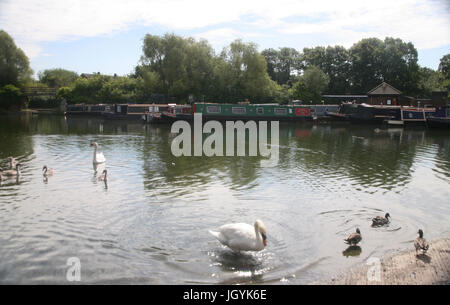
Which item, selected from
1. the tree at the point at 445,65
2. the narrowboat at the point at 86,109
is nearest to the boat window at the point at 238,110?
the narrowboat at the point at 86,109

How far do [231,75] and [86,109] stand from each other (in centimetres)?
2574

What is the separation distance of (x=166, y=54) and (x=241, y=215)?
4944cm

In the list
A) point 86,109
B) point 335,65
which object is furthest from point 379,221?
point 335,65

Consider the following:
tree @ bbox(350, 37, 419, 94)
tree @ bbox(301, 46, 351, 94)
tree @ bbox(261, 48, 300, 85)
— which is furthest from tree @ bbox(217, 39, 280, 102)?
tree @ bbox(261, 48, 300, 85)

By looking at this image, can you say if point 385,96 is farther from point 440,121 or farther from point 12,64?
point 12,64

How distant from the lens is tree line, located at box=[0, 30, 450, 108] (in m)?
56.7

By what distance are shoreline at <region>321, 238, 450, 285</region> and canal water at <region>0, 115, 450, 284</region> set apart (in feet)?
1.20

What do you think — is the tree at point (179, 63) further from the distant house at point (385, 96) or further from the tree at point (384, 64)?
the tree at point (384, 64)

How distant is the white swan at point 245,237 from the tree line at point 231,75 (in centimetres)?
4879

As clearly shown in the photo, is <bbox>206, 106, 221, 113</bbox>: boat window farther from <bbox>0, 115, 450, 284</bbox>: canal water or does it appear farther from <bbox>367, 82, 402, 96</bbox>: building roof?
<bbox>0, 115, 450, 284</bbox>: canal water

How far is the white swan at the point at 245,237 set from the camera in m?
7.85

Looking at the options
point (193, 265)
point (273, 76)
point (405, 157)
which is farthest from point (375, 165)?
point (273, 76)

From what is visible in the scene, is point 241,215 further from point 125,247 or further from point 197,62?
point 197,62
